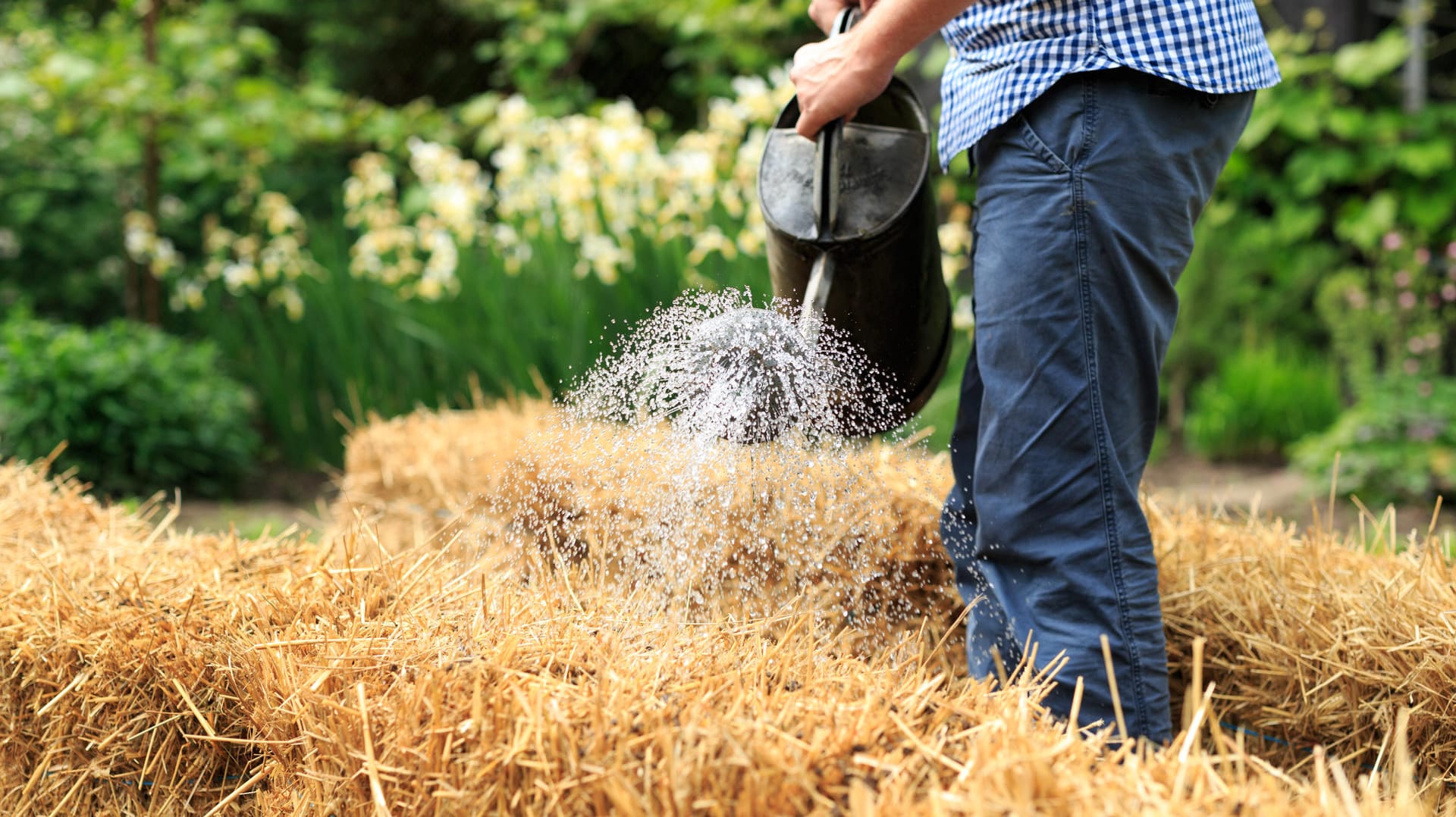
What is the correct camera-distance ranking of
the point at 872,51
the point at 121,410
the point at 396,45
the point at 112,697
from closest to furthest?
the point at 112,697 < the point at 872,51 < the point at 121,410 < the point at 396,45

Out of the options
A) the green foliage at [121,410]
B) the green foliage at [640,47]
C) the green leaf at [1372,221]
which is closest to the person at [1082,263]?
the green foliage at [121,410]

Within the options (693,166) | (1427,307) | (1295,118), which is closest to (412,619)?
(693,166)

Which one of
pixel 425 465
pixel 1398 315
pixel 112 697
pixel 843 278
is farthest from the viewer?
pixel 1398 315

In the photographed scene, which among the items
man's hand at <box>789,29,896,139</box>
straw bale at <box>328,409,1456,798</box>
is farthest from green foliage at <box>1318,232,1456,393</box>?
man's hand at <box>789,29,896,139</box>

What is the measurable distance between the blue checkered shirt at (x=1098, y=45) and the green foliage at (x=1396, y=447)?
2652 mm

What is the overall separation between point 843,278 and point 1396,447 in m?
3.05

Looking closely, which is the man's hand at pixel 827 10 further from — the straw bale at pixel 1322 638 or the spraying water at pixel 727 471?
the straw bale at pixel 1322 638

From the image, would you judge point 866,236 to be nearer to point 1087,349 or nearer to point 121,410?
point 1087,349

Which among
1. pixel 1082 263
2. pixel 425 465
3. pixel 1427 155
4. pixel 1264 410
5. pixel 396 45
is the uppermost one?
pixel 396 45

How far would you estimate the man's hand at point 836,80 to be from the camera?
1.52m

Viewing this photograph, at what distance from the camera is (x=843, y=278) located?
1.61 metres

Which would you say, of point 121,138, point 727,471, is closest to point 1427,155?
point 727,471

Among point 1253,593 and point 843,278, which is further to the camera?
point 1253,593

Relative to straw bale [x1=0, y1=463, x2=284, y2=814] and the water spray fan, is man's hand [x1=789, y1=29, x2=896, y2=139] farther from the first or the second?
straw bale [x1=0, y1=463, x2=284, y2=814]
